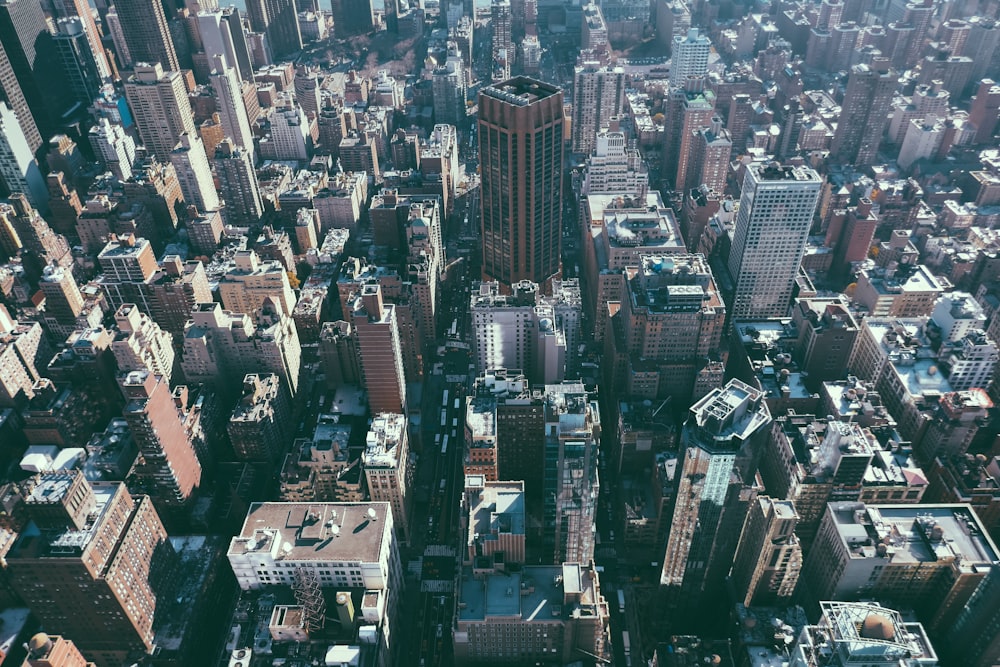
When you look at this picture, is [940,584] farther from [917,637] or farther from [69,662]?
[69,662]

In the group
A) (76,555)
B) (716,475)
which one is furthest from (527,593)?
(76,555)

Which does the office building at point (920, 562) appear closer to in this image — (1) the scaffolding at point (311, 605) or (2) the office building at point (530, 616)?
(2) the office building at point (530, 616)

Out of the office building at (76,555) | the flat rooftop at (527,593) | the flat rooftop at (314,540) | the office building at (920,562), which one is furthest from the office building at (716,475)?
the office building at (76,555)

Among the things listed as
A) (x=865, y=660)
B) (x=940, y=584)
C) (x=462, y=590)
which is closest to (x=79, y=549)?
(x=462, y=590)

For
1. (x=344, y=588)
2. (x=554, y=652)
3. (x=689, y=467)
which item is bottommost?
(x=554, y=652)

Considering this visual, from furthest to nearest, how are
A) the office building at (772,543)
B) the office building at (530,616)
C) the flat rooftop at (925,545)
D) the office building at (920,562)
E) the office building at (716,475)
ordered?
1. the flat rooftop at (925,545)
2. the office building at (920,562)
3. the office building at (530,616)
4. the office building at (772,543)
5. the office building at (716,475)

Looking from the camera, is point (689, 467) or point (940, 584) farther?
point (940, 584)
